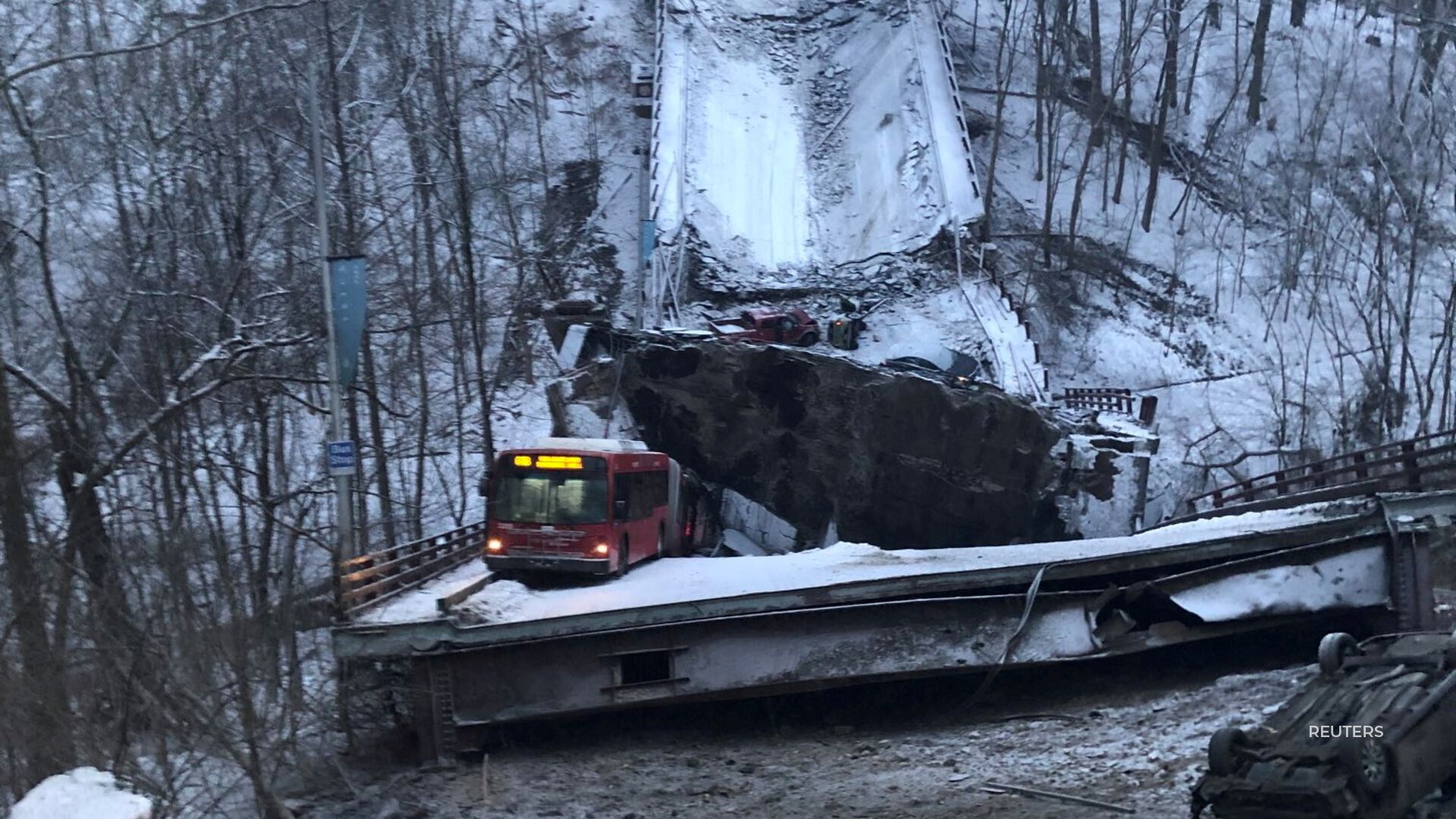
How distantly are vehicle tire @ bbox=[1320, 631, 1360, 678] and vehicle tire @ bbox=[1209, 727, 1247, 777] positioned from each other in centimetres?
138

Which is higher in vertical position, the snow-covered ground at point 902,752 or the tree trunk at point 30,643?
the tree trunk at point 30,643

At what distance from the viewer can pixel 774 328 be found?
3372cm

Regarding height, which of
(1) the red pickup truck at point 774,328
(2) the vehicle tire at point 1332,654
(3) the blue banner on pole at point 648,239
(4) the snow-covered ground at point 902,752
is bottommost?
(4) the snow-covered ground at point 902,752

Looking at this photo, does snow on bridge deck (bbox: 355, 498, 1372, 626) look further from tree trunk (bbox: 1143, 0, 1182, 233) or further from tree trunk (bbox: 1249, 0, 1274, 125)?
tree trunk (bbox: 1249, 0, 1274, 125)

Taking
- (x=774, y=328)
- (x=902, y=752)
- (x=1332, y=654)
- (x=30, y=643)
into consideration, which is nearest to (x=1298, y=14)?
(x=774, y=328)

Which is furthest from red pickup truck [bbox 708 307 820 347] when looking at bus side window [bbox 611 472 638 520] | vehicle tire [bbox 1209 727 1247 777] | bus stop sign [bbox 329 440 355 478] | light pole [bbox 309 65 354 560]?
vehicle tire [bbox 1209 727 1247 777]

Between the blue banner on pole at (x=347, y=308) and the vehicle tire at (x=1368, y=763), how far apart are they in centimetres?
1519

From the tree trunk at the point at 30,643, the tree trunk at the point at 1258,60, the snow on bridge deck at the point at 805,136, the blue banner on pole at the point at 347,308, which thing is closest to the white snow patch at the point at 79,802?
the tree trunk at the point at 30,643

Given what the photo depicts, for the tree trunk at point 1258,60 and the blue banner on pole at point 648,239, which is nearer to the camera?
the blue banner on pole at point 648,239

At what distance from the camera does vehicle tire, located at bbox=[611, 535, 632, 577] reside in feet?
61.6

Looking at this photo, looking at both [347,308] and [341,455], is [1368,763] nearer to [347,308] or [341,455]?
[341,455]

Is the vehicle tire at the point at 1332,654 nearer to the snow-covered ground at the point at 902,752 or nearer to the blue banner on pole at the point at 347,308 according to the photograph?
the snow-covered ground at the point at 902,752

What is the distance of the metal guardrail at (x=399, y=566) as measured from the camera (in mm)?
15029

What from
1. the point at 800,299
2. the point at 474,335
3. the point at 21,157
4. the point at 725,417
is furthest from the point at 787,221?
the point at 21,157
